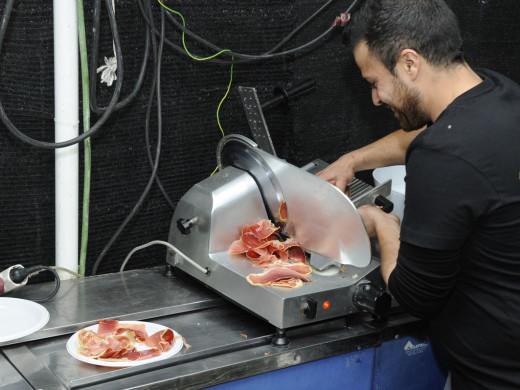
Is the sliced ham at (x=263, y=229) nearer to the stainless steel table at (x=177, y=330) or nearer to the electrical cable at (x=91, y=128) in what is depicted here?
the stainless steel table at (x=177, y=330)

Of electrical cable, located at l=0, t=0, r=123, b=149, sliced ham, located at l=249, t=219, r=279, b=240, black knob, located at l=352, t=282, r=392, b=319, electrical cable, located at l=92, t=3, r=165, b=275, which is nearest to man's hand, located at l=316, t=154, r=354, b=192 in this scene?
sliced ham, located at l=249, t=219, r=279, b=240

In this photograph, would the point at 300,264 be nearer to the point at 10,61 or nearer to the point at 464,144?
the point at 464,144

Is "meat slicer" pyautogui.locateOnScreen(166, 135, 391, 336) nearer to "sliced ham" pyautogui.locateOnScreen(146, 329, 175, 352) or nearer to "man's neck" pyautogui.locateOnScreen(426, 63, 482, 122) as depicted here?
"sliced ham" pyautogui.locateOnScreen(146, 329, 175, 352)

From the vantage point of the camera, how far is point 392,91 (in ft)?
5.22

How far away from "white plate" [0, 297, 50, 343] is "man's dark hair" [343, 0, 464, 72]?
0.98 m

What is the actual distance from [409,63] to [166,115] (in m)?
0.89

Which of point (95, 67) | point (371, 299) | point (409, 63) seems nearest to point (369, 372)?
point (371, 299)

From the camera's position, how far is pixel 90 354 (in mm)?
1523

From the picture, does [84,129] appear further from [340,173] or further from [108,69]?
[340,173]

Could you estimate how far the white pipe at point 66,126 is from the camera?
6.13 ft

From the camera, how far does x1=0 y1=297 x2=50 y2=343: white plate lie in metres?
1.61

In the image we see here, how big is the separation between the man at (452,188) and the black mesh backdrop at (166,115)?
2.30 ft

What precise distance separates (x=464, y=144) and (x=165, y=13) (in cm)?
106

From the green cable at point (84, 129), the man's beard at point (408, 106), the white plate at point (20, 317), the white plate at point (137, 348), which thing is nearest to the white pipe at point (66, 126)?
the green cable at point (84, 129)
